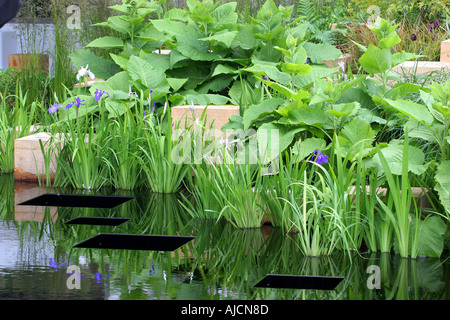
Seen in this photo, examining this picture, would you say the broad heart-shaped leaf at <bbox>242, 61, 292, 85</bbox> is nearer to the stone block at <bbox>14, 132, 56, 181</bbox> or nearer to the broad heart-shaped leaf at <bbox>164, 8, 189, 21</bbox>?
the stone block at <bbox>14, 132, 56, 181</bbox>

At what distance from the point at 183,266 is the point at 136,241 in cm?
51

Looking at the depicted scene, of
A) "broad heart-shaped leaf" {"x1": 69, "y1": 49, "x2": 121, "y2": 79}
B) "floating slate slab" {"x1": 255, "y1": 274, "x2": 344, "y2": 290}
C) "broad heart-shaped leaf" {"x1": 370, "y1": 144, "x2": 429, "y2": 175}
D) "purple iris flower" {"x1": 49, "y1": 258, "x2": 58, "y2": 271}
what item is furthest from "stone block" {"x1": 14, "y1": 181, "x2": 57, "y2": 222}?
"broad heart-shaped leaf" {"x1": 370, "y1": 144, "x2": 429, "y2": 175}

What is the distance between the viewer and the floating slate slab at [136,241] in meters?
3.23

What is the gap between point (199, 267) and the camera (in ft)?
9.43

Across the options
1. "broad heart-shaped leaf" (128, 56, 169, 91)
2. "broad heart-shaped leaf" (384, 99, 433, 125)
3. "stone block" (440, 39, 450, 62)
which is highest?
"stone block" (440, 39, 450, 62)

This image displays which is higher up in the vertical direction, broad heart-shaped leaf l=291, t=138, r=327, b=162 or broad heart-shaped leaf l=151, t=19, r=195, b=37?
broad heart-shaped leaf l=151, t=19, r=195, b=37

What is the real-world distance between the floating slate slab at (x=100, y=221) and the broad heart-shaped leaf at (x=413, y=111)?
63.7 inches

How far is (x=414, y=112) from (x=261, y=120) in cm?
124

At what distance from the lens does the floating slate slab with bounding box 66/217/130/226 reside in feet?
11.9

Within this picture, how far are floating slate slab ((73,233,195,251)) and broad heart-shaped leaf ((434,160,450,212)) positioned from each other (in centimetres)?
126

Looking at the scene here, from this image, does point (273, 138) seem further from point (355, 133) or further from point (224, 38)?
point (224, 38)

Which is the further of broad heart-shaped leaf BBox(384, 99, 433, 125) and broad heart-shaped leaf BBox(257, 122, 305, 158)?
broad heart-shaped leaf BBox(257, 122, 305, 158)
